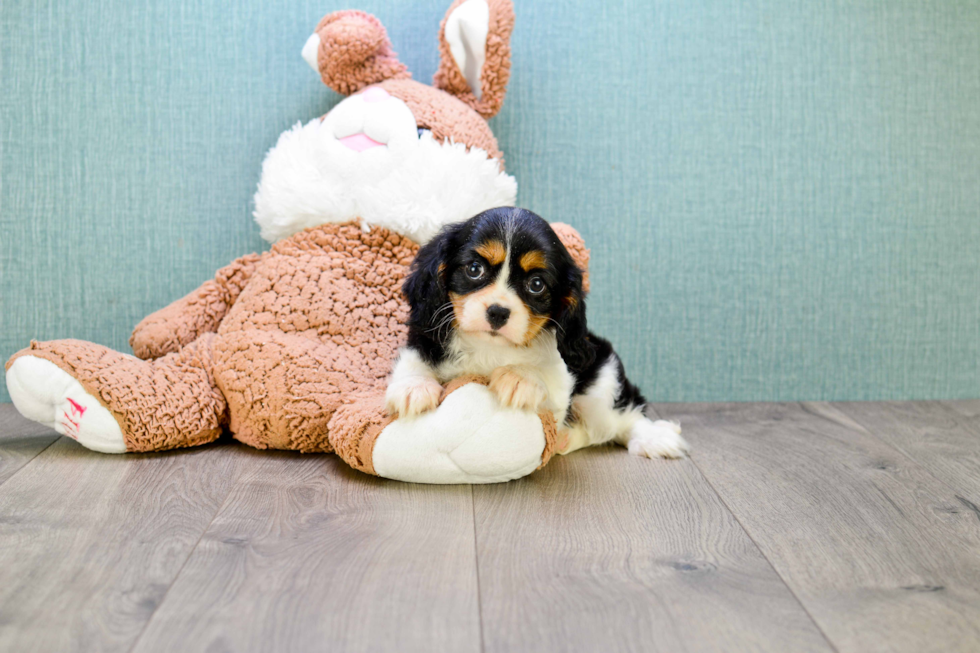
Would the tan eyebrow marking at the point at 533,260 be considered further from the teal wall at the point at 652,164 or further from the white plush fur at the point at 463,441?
the teal wall at the point at 652,164

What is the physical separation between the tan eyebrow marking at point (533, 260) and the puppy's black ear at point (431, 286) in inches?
7.0

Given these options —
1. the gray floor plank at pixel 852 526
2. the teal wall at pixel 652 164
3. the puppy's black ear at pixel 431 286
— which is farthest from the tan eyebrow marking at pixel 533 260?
the teal wall at pixel 652 164

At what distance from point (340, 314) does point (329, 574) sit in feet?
2.76

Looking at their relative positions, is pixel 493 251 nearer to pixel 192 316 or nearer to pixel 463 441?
pixel 463 441

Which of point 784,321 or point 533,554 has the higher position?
point 784,321

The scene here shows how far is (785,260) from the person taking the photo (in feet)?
8.30

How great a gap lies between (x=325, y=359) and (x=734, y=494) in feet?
3.21

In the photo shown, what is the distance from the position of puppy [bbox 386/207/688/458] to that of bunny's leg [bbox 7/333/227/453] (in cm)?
54

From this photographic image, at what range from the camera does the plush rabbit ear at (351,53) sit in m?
2.07

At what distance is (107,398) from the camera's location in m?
1.81

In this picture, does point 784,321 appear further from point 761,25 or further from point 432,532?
point 432,532

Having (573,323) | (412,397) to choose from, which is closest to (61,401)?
(412,397)

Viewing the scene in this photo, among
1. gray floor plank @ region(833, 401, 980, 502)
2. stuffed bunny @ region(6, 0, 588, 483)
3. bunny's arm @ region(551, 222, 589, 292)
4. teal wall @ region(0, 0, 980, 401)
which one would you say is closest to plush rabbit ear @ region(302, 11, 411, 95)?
stuffed bunny @ region(6, 0, 588, 483)

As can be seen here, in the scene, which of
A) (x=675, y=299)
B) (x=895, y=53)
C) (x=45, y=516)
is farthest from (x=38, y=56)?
(x=895, y=53)
